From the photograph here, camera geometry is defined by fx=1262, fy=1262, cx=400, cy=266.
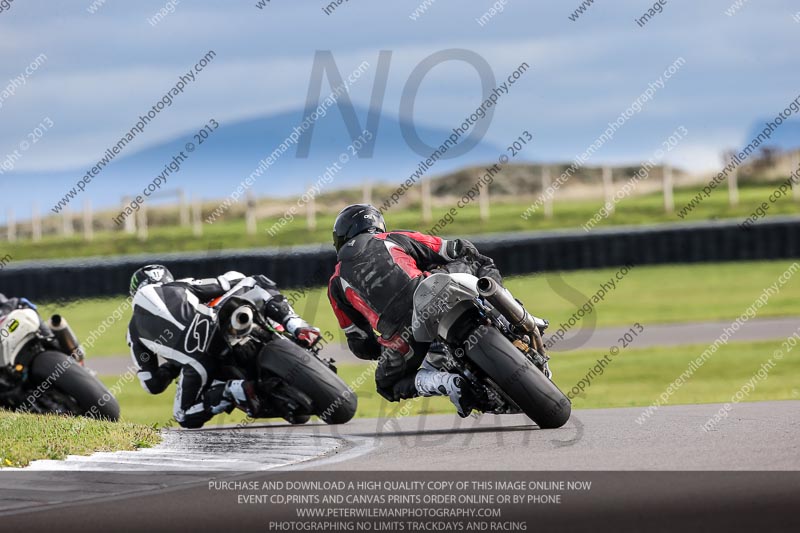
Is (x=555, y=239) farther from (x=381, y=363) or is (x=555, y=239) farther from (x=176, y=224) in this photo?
(x=176, y=224)

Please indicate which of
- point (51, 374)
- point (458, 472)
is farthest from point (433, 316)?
point (51, 374)

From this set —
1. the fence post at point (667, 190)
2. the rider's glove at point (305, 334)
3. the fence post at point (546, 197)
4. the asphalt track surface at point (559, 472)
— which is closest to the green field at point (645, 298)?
the rider's glove at point (305, 334)

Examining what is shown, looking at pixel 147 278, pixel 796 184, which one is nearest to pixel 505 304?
pixel 147 278

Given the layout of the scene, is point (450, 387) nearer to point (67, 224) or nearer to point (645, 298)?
point (645, 298)

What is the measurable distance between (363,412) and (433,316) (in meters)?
4.59

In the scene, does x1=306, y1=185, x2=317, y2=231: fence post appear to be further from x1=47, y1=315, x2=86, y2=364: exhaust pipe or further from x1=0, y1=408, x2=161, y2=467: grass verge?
x1=0, y1=408, x2=161, y2=467: grass verge

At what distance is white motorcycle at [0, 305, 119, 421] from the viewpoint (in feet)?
32.6

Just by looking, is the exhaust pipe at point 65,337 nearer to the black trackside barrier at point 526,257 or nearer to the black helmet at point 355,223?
the black helmet at point 355,223

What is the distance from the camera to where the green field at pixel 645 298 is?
20.5 metres

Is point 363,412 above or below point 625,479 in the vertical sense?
below

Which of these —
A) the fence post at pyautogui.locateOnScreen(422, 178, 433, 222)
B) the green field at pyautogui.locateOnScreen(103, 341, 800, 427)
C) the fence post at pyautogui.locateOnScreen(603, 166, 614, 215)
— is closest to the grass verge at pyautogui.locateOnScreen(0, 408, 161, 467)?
the green field at pyautogui.locateOnScreen(103, 341, 800, 427)

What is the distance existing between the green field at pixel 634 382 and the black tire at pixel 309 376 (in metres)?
1.30

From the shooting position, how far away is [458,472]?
235 inches

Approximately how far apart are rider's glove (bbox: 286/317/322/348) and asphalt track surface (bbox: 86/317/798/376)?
7856mm
